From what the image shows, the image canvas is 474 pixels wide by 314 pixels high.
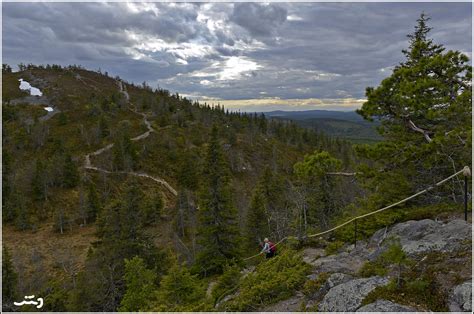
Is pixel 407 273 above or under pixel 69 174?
above

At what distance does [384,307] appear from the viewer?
20.7 feet

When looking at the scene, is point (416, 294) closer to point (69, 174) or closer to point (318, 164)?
point (318, 164)

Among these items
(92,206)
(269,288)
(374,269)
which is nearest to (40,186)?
(92,206)

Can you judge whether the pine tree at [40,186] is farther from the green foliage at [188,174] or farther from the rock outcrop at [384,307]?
the rock outcrop at [384,307]

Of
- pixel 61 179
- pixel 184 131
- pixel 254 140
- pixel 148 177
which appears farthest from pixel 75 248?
pixel 254 140

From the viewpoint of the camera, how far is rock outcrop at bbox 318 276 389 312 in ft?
Result: 22.9

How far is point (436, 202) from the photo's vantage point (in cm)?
1308

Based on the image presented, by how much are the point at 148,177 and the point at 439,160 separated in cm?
6024

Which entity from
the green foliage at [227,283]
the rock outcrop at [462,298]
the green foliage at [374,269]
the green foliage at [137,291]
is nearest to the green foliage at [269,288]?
the green foliage at [374,269]

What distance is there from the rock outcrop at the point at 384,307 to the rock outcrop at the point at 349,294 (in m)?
0.29

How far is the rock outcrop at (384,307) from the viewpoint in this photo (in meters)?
6.13

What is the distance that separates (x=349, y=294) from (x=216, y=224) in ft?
52.9

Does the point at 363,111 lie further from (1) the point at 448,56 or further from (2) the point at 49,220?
(2) the point at 49,220

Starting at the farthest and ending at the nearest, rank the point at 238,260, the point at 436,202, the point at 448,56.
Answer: the point at 238,260 → the point at 436,202 → the point at 448,56
